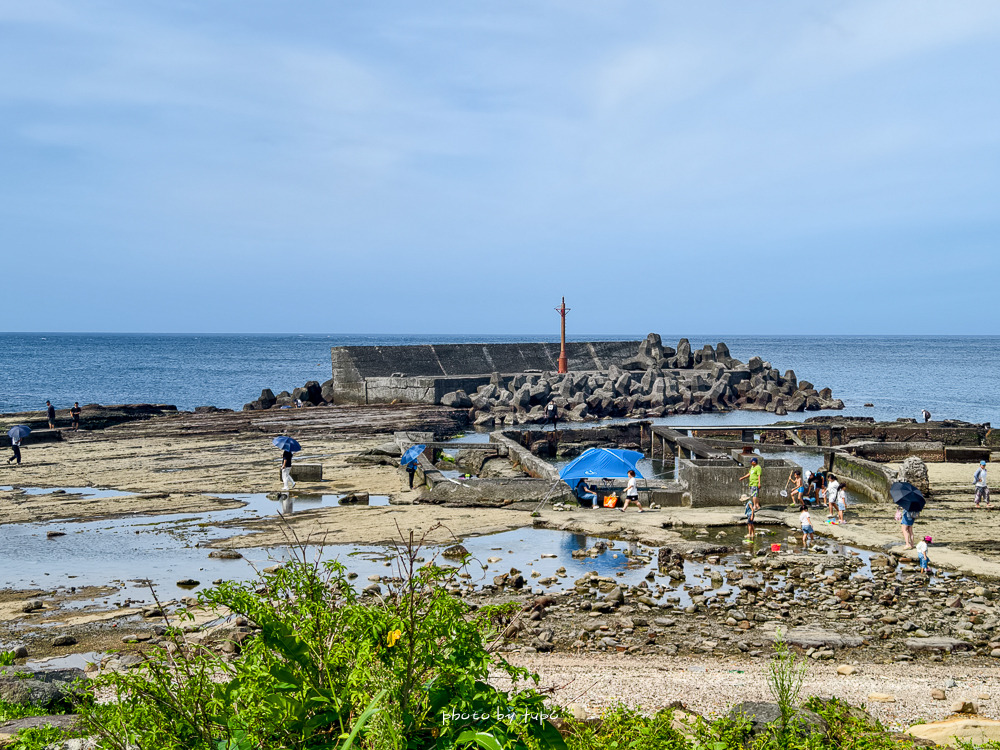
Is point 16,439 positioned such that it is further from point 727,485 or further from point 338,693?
point 338,693

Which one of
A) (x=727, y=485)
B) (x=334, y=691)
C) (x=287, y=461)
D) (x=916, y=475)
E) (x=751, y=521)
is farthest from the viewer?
(x=287, y=461)

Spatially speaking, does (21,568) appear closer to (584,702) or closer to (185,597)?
(185,597)

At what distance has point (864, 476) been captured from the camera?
2045 centimetres

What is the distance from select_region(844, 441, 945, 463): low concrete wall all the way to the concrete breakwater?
1756 cm

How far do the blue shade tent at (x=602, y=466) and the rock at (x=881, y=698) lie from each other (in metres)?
9.79

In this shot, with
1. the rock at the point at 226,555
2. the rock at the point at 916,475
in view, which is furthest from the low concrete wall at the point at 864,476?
the rock at the point at 226,555

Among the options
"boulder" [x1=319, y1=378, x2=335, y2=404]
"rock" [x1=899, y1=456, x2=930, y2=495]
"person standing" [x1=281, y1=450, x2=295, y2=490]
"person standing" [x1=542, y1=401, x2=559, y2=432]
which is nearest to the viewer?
"rock" [x1=899, y1=456, x2=930, y2=495]

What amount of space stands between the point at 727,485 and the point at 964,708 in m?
11.1

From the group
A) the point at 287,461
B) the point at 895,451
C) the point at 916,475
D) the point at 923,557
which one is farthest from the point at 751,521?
the point at 895,451

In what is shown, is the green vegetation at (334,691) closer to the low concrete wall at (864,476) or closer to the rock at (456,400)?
the low concrete wall at (864,476)

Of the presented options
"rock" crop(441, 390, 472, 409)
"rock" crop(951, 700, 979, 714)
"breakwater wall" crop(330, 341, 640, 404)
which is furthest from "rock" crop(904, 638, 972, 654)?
"breakwater wall" crop(330, 341, 640, 404)

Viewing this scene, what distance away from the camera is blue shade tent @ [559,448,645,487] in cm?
1727

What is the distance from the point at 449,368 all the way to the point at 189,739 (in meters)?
45.6

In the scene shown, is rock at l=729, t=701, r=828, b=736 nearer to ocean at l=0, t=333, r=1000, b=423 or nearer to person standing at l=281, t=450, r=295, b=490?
person standing at l=281, t=450, r=295, b=490
